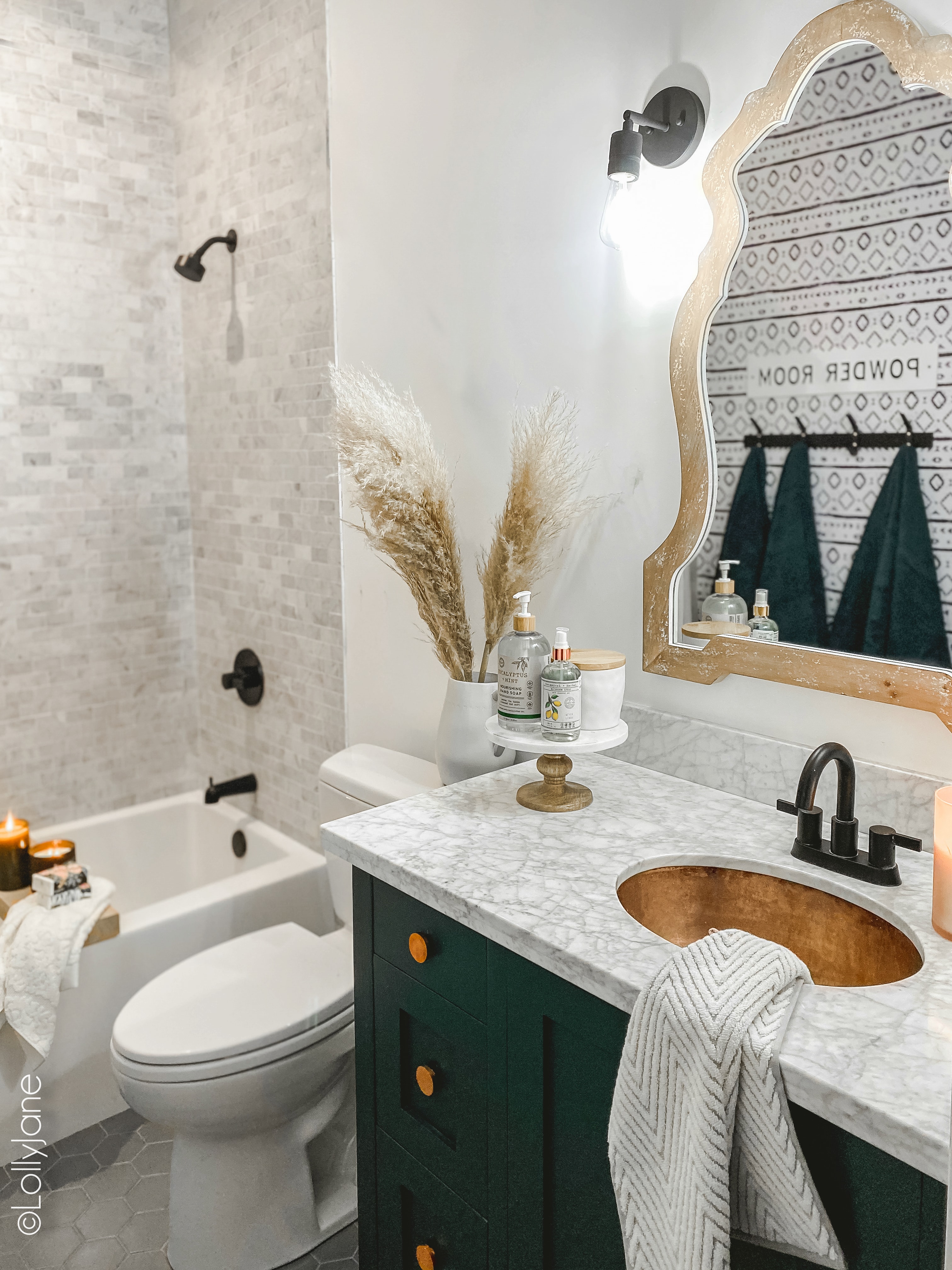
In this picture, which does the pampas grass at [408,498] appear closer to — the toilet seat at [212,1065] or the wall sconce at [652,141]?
the wall sconce at [652,141]

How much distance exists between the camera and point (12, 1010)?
187 centimetres

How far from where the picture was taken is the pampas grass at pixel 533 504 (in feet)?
4.93

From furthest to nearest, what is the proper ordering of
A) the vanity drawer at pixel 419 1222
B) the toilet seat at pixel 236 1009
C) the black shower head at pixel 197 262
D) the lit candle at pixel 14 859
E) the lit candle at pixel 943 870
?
the black shower head at pixel 197 262 → the lit candle at pixel 14 859 → the toilet seat at pixel 236 1009 → the vanity drawer at pixel 419 1222 → the lit candle at pixel 943 870

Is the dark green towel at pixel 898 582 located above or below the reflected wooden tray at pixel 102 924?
above

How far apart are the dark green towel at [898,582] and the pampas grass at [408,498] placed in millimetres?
625

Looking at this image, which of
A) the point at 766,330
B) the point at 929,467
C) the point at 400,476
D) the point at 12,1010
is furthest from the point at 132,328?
the point at 929,467

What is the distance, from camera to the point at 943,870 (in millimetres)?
1008

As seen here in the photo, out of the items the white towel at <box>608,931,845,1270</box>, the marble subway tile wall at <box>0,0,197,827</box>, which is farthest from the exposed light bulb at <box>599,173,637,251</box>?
the marble subway tile wall at <box>0,0,197,827</box>

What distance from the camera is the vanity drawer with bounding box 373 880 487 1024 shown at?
1.15 metres

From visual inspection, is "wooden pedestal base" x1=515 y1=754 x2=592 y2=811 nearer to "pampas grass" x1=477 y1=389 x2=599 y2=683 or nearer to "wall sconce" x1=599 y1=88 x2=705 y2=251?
"pampas grass" x1=477 y1=389 x2=599 y2=683

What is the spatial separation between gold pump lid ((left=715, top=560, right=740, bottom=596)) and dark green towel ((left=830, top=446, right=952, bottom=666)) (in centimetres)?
18

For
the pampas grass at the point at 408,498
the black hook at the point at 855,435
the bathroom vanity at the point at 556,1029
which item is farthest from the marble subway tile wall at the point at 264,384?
the black hook at the point at 855,435

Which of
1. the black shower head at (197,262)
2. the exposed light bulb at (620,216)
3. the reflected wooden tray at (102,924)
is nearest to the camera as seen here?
the exposed light bulb at (620,216)

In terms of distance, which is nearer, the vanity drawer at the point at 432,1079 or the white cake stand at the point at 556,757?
the vanity drawer at the point at 432,1079
